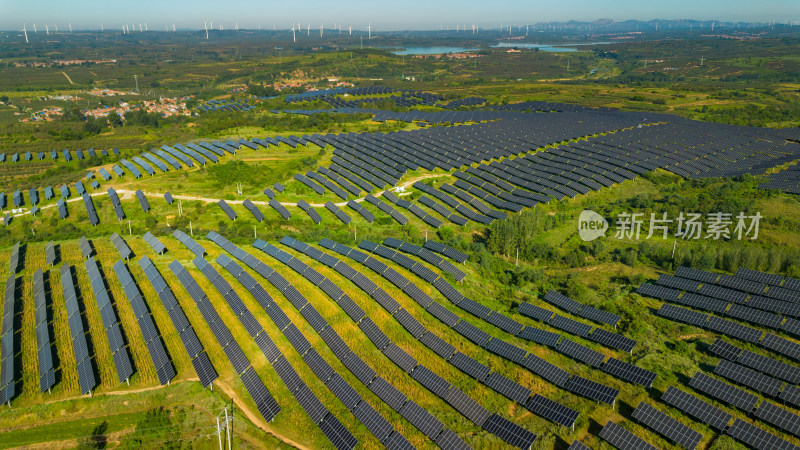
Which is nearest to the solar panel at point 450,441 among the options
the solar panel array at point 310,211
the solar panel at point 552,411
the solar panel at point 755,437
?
the solar panel at point 552,411

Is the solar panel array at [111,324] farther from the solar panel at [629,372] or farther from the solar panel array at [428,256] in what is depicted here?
the solar panel at [629,372]

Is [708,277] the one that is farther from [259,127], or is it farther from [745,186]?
[259,127]

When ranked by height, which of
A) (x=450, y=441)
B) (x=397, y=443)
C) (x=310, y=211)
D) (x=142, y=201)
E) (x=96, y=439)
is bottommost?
(x=96, y=439)

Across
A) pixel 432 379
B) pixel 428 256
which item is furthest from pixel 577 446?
pixel 428 256

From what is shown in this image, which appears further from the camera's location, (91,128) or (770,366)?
(91,128)

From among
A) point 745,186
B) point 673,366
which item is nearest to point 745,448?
point 673,366

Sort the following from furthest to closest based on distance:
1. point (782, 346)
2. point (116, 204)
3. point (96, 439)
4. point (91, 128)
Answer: point (91, 128) < point (116, 204) < point (782, 346) < point (96, 439)

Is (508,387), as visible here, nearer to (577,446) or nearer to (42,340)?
(577,446)
